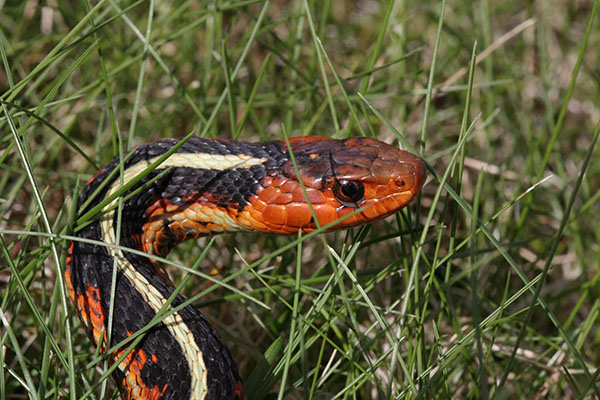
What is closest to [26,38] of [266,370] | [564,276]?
[266,370]

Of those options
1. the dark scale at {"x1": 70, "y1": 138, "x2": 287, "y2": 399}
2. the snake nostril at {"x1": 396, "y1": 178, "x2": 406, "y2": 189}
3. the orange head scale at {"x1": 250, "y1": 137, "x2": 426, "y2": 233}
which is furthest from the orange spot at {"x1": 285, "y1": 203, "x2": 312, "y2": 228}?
the snake nostril at {"x1": 396, "y1": 178, "x2": 406, "y2": 189}

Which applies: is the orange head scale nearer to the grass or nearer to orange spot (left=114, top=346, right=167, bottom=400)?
the grass

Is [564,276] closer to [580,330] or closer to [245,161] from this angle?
[580,330]

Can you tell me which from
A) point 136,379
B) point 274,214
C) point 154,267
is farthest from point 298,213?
point 136,379

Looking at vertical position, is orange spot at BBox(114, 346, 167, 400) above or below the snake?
below

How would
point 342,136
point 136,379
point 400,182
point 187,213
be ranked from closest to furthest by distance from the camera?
1. point 136,379
2. point 400,182
3. point 187,213
4. point 342,136

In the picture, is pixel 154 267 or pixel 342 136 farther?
pixel 342 136

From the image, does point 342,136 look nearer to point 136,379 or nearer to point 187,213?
point 187,213
